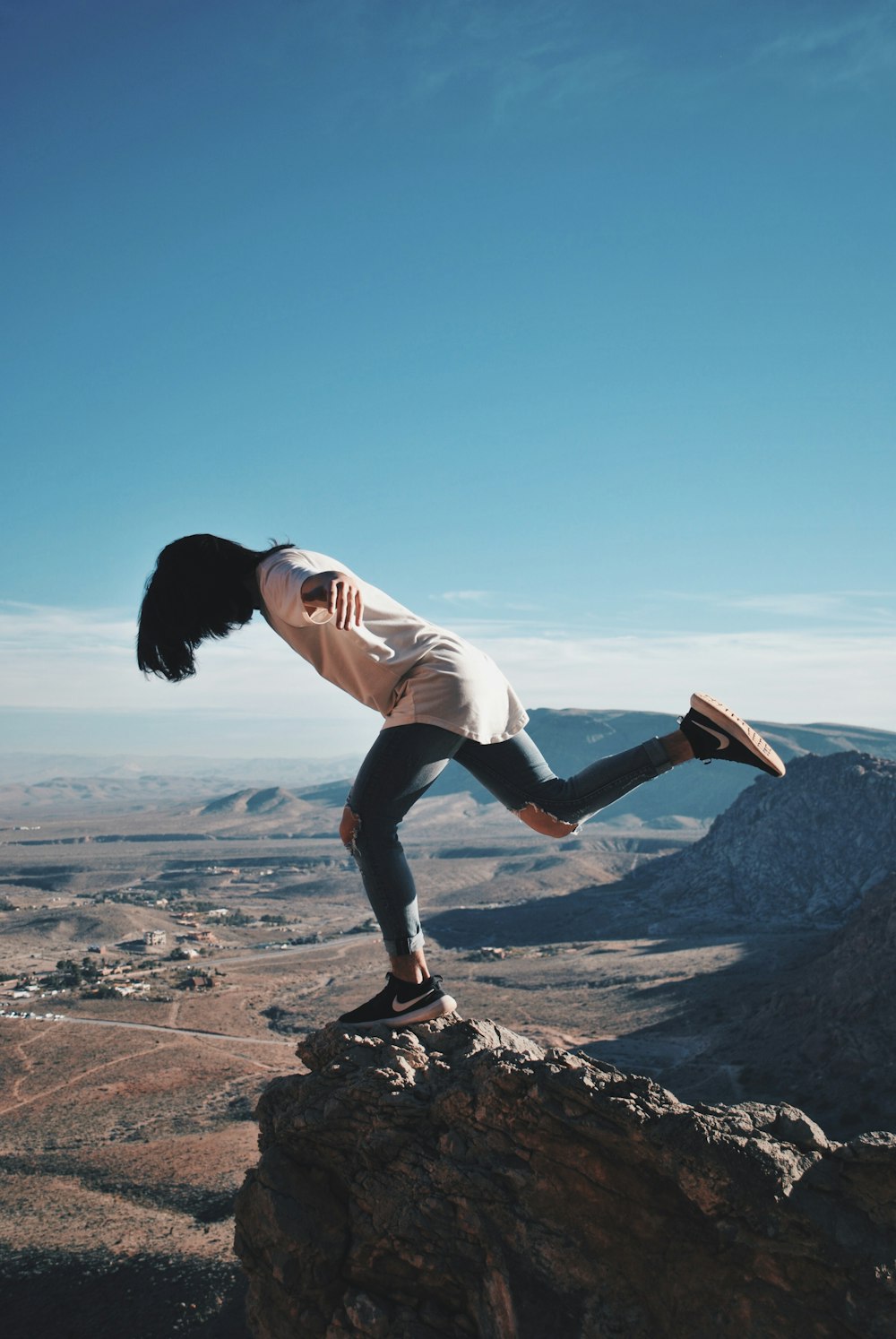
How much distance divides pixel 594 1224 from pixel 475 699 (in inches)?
102

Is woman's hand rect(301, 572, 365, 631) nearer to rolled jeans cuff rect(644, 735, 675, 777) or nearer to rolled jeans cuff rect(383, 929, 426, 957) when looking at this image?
rolled jeans cuff rect(644, 735, 675, 777)

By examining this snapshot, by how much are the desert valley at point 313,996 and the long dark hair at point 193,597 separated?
10.7 meters

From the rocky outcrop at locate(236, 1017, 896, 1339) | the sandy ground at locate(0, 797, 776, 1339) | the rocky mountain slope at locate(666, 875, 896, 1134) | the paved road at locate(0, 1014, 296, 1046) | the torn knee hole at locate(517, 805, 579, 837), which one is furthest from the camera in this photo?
the paved road at locate(0, 1014, 296, 1046)

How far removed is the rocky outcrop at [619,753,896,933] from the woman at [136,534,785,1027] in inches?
2667

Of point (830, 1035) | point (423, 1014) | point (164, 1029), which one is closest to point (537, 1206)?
point (423, 1014)

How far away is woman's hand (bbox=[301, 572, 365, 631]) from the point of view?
3678 mm

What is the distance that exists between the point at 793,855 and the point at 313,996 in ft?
139

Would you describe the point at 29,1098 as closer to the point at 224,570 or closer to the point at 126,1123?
the point at 126,1123

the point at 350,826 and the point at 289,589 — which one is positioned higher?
the point at 289,589

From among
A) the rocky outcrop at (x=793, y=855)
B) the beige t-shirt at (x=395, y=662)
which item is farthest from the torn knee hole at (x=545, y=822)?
the rocky outcrop at (x=793, y=855)

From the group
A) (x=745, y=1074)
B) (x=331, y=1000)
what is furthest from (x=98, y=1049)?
(x=745, y=1074)

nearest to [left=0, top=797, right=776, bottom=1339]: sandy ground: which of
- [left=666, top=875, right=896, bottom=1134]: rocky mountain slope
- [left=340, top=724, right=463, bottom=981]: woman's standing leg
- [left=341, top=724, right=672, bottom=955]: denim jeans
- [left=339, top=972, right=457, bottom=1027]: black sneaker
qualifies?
[left=666, top=875, right=896, bottom=1134]: rocky mountain slope

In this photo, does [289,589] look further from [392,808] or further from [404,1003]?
[404,1003]

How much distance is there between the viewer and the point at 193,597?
175 inches
